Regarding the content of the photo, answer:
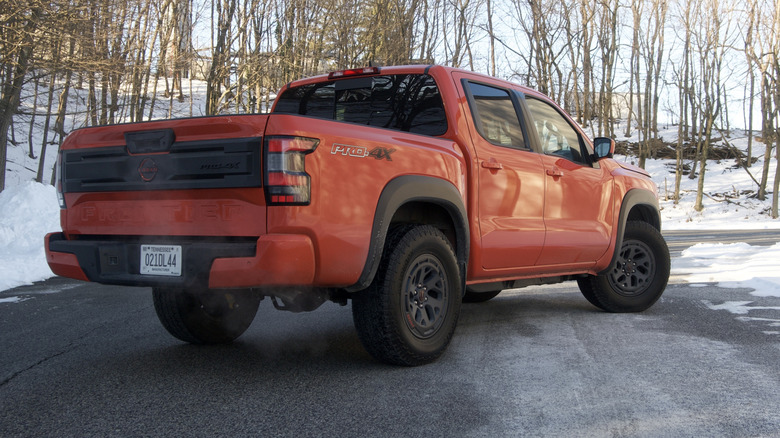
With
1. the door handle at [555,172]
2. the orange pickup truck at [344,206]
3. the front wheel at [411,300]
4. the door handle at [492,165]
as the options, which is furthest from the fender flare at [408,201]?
the door handle at [555,172]

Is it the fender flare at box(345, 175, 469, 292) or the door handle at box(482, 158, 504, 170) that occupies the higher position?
the door handle at box(482, 158, 504, 170)

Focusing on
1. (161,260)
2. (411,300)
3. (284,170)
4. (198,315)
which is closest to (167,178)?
(161,260)

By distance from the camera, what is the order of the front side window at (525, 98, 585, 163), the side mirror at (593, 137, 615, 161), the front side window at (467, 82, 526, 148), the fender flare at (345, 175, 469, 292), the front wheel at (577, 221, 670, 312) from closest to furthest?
the fender flare at (345, 175, 469, 292), the front side window at (467, 82, 526, 148), the front side window at (525, 98, 585, 163), the side mirror at (593, 137, 615, 161), the front wheel at (577, 221, 670, 312)

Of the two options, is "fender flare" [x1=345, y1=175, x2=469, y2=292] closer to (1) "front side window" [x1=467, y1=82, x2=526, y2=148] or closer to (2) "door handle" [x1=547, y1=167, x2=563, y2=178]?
(1) "front side window" [x1=467, y1=82, x2=526, y2=148]

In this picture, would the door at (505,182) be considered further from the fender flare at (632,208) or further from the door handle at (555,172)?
the fender flare at (632,208)

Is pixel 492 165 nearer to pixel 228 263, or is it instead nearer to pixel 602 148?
pixel 602 148

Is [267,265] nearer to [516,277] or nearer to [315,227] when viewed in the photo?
[315,227]

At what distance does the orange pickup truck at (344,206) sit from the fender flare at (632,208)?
1.65 feet

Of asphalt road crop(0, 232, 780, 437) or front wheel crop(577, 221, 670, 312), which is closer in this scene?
asphalt road crop(0, 232, 780, 437)

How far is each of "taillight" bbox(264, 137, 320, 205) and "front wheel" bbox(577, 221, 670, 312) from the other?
3.79m

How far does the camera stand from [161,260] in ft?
11.9

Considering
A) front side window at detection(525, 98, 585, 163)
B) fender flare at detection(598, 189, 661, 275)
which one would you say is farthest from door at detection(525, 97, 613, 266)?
fender flare at detection(598, 189, 661, 275)

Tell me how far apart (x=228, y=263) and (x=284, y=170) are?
0.57 metres

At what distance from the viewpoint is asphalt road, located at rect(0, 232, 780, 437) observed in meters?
3.09
